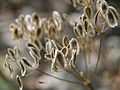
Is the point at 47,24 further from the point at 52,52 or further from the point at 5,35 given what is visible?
the point at 5,35

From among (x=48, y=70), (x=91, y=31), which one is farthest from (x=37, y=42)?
(x=48, y=70)

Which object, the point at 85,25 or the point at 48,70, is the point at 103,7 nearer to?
the point at 85,25

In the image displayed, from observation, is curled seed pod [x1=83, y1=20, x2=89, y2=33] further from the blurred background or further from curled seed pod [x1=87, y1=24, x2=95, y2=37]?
the blurred background

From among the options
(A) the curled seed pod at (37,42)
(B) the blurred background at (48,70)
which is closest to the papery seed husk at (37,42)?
(A) the curled seed pod at (37,42)

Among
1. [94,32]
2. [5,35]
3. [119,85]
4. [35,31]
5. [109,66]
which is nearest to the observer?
[94,32]

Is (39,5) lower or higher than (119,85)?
higher

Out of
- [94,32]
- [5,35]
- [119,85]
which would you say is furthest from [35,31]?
[5,35]

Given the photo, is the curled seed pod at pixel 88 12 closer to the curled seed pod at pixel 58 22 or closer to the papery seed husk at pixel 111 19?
the papery seed husk at pixel 111 19
